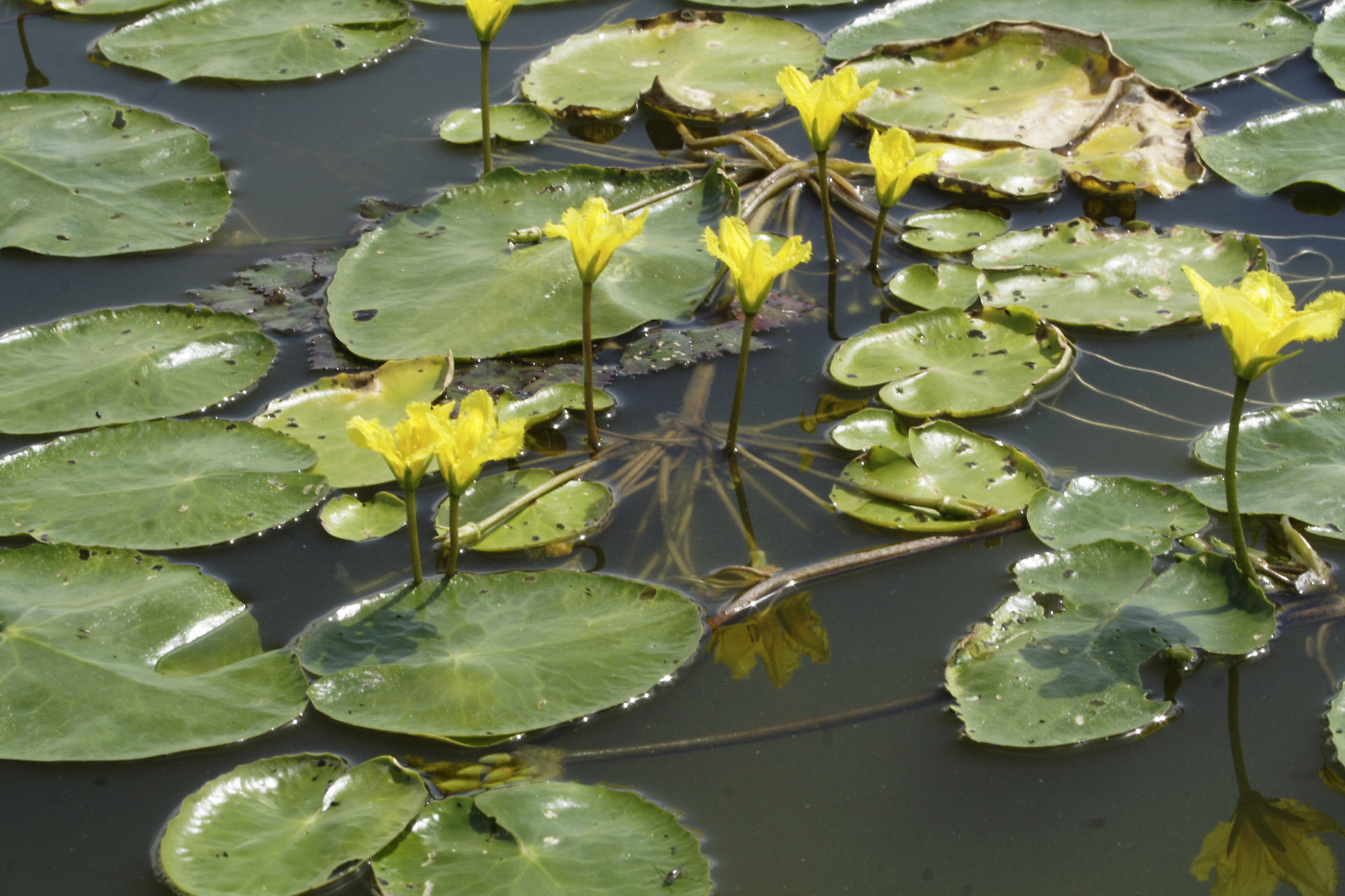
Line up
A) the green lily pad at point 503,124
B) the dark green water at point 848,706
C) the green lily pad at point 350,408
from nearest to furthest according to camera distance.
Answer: the dark green water at point 848,706
the green lily pad at point 350,408
the green lily pad at point 503,124

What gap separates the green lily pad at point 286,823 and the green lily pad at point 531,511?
60 centimetres

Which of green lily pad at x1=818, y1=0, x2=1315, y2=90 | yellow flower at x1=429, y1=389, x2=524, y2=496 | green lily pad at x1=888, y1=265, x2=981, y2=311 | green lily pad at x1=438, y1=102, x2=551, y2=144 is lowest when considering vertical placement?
green lily pad at x1=888, y1=265, x2=981, y2=311

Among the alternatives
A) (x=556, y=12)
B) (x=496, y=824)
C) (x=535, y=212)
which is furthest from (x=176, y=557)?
(x=556, y=12)

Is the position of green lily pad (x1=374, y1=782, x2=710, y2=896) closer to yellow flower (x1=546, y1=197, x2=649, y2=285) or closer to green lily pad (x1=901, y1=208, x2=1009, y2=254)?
yellow flower (x1=546, y1=197, x2=649, y2=285)

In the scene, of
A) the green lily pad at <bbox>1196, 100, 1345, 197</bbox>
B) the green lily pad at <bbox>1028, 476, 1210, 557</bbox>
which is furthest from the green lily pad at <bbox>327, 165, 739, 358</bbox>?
the green lily pad at <bbox>1196, 100, 1345, 197</bbox>

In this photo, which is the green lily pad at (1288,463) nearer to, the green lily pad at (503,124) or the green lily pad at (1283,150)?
the green lily pad at (1283,150)

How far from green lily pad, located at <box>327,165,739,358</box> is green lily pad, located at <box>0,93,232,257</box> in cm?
66

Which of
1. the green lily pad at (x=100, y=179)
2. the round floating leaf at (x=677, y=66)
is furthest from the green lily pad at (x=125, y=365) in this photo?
the round floating leaf at (x=677, y=66)

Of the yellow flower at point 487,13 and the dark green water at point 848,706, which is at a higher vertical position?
the yellow flower at point 487,13

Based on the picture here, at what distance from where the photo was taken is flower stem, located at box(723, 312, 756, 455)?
244 centimetres

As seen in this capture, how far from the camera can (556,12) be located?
14.6 feet

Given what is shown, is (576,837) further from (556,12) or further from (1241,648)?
(556,12)

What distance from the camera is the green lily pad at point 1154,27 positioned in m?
3.95

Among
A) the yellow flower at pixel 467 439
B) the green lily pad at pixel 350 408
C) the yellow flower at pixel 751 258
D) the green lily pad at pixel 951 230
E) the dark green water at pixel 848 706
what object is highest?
the yellow flower at pixel 751 258
